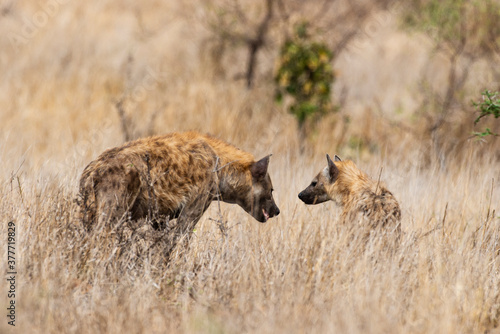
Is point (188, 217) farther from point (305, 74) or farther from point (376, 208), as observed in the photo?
point (305, 74)

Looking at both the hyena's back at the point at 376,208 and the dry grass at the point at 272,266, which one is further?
the hyena's back at the point at 376,208

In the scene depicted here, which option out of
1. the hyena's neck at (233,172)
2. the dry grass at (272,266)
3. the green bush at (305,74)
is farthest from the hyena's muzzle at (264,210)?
the green bush at (305,74)

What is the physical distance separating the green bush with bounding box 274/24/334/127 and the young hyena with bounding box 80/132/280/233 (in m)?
6.11

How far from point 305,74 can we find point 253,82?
4.84 ft

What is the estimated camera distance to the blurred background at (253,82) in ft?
38.2

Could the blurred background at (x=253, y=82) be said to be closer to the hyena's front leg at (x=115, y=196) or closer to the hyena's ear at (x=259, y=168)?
the hyena's ear at (x=259, y=168)

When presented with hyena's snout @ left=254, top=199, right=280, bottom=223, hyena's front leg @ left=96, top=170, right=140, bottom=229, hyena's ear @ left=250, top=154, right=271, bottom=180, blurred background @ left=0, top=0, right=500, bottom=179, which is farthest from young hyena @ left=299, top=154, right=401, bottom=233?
blurred background @ left=0, top=0, right=500, bottom=179

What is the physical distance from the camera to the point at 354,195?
6.65 meters

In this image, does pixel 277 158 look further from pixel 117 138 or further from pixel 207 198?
pixel 207 198

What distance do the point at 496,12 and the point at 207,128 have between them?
5181 mm

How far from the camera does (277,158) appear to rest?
10.0 meters

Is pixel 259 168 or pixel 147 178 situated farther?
pixel 259 168

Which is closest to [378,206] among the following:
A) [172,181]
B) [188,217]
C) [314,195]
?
[314,195]

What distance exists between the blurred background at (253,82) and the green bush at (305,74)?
0.02m
